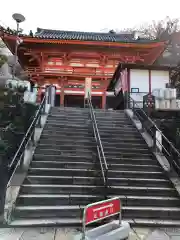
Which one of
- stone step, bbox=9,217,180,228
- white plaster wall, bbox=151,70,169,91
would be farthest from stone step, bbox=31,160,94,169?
white plaster wall, bbox=151,70,169,91

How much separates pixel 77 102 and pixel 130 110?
28.6ft

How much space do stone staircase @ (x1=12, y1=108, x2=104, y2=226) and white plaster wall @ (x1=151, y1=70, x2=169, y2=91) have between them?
6362 mm

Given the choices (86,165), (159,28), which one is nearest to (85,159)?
(86,165)

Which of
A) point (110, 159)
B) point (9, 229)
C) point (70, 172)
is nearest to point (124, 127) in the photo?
point (110, 159)

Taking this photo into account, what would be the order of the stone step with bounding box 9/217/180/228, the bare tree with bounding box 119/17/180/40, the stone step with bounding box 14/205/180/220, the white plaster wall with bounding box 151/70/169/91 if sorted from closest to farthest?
the stone step with bounding box 9/217/180/228
the stone step with bounding box 14/205/180/220
the white plaster wall with bounding box 151/70/169/91
the bare tree with bounding box 119/17/180/40

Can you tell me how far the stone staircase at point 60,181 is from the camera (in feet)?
15.1

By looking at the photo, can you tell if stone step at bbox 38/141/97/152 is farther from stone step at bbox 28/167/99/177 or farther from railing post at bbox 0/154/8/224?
railing post at bbox 0/154/8/224

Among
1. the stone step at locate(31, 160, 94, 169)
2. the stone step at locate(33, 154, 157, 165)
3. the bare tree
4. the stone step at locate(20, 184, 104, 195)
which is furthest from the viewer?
the bare tree

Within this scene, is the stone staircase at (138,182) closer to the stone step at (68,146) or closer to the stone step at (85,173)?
the stone step at (85,173)

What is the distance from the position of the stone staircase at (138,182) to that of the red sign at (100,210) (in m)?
1.00

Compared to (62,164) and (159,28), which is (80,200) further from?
(159,28)

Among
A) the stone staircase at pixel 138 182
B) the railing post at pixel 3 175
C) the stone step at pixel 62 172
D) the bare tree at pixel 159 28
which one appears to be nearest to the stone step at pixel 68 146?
the stone staircase at pixel 138 182

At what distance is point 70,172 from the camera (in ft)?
19.3

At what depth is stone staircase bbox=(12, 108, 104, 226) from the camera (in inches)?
182
